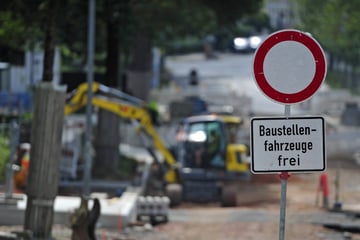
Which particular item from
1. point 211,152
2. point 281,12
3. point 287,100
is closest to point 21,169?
point 211,152

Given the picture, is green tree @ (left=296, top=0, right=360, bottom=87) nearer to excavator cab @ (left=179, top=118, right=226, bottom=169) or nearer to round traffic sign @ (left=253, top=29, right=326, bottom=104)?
excavator cab @ (left=179, top=118, right=226, bottom=169)

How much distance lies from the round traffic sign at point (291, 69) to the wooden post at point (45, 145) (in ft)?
20.4

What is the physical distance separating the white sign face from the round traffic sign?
8.2 inches

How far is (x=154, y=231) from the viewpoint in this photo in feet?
65.1

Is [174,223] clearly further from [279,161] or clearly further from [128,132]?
[128,132]

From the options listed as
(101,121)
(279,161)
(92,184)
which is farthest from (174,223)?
(279,161)

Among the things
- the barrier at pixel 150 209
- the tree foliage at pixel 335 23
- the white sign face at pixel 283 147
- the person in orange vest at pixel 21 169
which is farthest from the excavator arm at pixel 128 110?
the white sign face at pixel 283 147

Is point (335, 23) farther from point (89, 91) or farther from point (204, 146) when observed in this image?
point (89, 91)

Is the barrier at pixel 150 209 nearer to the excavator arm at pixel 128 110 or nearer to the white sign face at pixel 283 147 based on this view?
the excavator arm at pixel 128 110

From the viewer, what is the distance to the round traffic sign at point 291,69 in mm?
7852

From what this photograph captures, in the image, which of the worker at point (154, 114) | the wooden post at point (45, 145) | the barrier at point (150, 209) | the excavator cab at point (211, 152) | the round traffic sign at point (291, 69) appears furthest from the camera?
the worker at point (154, 114)

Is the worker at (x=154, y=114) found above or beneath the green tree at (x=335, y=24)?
beneath

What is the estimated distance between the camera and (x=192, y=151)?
29094mm

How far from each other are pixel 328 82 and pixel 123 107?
39873 millimetres
